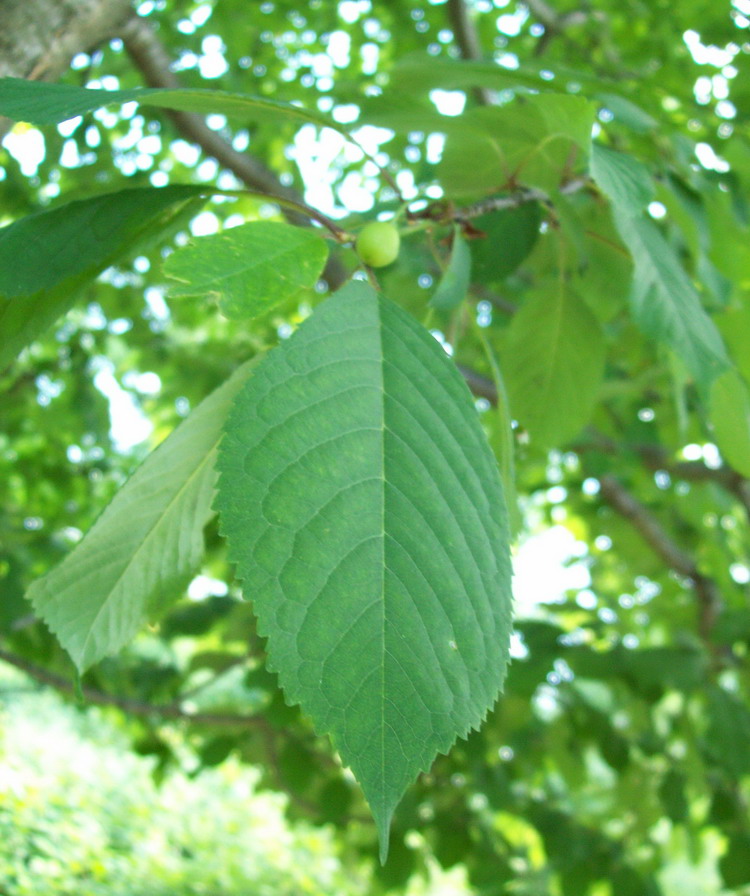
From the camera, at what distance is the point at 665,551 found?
2.30m

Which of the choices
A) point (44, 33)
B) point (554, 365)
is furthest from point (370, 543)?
point (44, 33)

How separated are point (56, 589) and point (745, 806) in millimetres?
1889

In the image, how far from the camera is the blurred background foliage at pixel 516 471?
1.08 m

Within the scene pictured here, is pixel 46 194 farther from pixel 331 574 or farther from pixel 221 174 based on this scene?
pixel 331 574

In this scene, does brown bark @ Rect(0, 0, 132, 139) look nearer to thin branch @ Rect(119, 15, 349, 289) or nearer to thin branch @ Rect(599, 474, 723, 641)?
thin branch @ Rect(119, 15, 349, 289)

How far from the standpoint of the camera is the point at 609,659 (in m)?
1.75

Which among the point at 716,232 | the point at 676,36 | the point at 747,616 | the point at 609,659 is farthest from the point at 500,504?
the point at 676,36

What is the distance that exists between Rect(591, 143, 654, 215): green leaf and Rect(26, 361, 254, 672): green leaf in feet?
0.93

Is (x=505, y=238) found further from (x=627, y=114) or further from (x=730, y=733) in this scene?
(x=730, y=733)

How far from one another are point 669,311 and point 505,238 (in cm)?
28

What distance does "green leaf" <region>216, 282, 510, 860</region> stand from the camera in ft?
1.42

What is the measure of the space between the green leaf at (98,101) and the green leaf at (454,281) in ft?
0.44

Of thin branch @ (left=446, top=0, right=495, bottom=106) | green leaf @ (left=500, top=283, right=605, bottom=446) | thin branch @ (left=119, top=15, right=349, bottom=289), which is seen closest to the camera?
green leaf @ (left=500, top=283, right=605, bottom=446)

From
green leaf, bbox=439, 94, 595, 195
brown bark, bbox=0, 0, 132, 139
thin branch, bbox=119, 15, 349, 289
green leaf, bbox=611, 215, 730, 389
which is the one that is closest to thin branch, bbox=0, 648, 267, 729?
thin branch, bbox=119, 15, 349, 289
